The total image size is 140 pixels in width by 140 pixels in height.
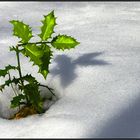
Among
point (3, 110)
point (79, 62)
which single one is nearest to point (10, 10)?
point (79, 62)

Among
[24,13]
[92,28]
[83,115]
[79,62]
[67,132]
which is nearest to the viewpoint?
[67,132]

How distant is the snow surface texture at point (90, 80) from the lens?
1.45 metres

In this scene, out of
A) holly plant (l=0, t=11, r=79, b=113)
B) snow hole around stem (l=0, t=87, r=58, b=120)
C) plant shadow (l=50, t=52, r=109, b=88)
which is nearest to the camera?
holly plant (l=0, t=11, r=79, b=113)

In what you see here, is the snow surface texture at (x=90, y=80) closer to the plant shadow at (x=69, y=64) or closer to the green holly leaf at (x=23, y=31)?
the plant shadow at (x=69, y=64)

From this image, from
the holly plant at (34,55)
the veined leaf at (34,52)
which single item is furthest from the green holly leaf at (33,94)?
the veined leaf at (34,52)

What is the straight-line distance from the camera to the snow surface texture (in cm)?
145

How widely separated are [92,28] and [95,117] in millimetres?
1066

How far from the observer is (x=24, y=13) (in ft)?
9.36

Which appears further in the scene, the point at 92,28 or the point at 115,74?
the point at 92,28

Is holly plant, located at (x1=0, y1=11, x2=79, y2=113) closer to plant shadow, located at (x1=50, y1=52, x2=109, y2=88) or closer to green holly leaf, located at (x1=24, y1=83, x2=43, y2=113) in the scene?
green holly leaf, located at (x1=24, y1=83, x2=43, y2=113)

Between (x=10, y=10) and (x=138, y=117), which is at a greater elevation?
(x=10, y=10)

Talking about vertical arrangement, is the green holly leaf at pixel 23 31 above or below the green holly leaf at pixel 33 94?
above

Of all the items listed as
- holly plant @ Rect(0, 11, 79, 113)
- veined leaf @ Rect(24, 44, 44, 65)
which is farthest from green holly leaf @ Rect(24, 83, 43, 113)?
veined leaf @ Rect(24, 44, 44, 65)

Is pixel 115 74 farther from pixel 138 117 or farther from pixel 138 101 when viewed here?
pixel 138 117
